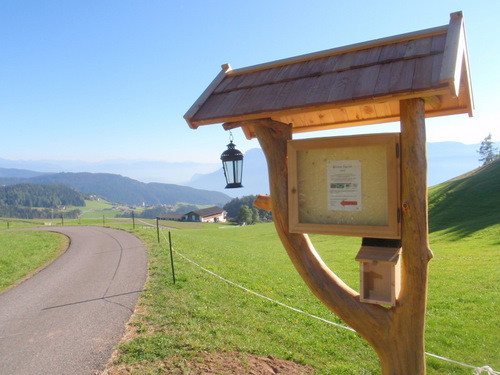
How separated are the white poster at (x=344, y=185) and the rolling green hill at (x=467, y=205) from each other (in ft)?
71.8

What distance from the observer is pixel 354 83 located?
3055 mm

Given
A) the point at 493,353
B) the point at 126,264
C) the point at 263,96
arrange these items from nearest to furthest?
the point at 263,96, the point at 493,353, the point at 126,264

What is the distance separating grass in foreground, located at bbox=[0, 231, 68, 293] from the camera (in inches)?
484

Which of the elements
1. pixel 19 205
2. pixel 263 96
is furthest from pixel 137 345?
pixel 19 205

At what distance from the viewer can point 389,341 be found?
3164 millimetres

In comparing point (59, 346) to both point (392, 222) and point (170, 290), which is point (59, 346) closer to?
→ point (170, 290)

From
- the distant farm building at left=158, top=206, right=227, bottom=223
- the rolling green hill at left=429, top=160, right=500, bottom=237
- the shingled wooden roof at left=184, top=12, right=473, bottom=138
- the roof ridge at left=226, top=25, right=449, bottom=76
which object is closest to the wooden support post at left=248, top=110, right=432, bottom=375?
the shingled wooden roof at left=184, top=12, right=473, bottom=138

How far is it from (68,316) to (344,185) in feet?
23.5

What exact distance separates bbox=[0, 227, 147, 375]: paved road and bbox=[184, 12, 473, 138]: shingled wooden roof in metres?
4.48

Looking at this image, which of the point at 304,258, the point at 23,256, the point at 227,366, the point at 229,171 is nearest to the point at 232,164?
the point at 229,171

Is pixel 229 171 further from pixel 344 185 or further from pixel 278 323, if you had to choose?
Answer: pixel 278 323

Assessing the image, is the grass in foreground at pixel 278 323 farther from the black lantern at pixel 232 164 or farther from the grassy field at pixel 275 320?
the black lantern at pixel 232 164

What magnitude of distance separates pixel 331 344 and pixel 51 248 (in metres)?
17.4

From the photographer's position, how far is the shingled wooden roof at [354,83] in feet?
9.03
